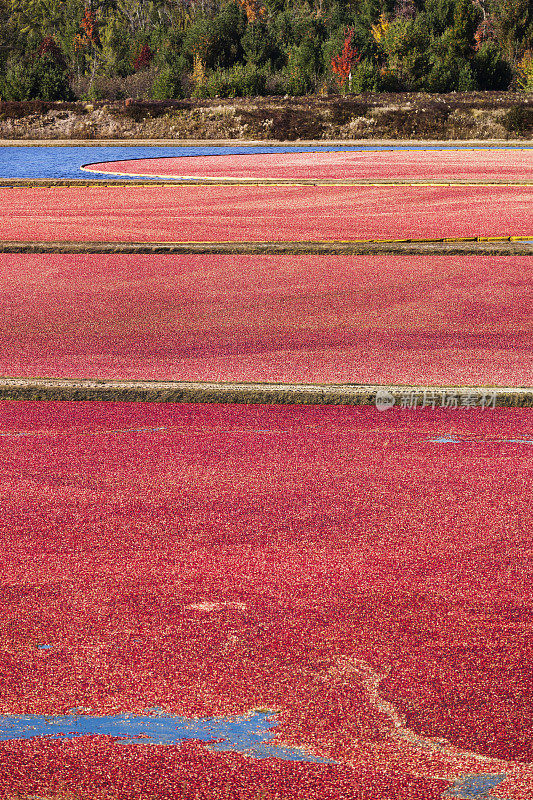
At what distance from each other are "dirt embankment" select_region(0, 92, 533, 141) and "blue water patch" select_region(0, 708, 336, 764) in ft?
110

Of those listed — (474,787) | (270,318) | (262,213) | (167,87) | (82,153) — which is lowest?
(82,153)

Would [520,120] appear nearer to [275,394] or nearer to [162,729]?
[275,394]

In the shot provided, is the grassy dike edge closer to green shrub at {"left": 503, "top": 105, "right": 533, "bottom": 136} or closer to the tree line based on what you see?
green shrub at {"left": 503, "top": 105, "right": 533, "bottom": 136}

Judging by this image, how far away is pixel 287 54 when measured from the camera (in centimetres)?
5316

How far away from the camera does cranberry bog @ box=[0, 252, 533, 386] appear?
5.95 meters

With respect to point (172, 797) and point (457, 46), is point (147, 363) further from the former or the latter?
point (457, 46)

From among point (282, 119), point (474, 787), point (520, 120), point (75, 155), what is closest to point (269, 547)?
point (474, 787)

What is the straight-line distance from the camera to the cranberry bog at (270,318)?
19.5 ft

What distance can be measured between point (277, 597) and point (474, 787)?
3.53ft

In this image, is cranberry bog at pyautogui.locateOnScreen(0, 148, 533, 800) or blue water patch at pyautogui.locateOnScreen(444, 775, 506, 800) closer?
blue water patch at pyautogui.locateOnScreen(444, 775, 506, 800)

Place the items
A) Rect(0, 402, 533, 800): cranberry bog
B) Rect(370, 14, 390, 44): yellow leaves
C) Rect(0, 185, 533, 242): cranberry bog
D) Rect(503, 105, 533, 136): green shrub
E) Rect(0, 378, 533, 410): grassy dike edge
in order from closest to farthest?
Rect(0, 402, 533, 800): cranberry bog
Rect(0, 378, 533, 410): grassy dike edge
Rect(0, 185, 533, 242): cranberry bog
Rect(503, 105, 533, 136): green shrub
Rect(370, 14, 390, 44): yellow leaves

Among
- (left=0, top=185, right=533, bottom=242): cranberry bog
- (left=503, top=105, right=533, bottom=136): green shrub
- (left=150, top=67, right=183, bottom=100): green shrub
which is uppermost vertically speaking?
(left=150, top=67, right=183, bottom=100): green shrub

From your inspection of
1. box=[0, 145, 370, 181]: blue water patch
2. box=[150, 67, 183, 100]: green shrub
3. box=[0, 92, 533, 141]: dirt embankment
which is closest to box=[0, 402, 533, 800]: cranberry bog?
box=[0, 145, 370, 181]: blue water patch

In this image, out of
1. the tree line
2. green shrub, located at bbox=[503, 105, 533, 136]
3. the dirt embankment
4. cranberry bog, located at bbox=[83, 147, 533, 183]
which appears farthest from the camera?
the tree line
